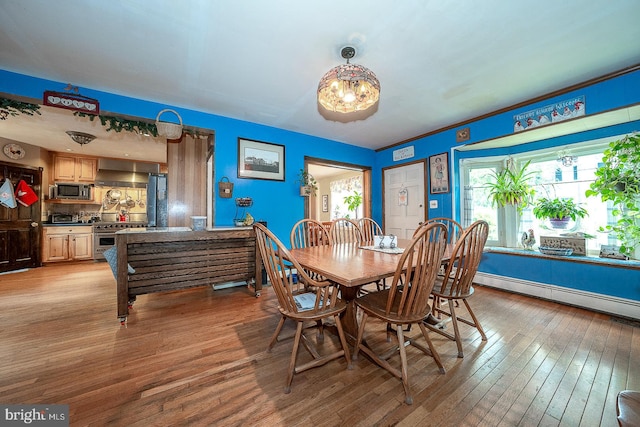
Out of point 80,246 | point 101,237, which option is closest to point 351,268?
point 101,237

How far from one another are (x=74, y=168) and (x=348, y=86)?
6777 millimetres

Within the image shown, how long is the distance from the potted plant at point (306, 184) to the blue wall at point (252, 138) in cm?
9

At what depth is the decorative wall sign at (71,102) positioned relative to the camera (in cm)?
229

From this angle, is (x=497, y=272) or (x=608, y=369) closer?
(x=608, y=369)

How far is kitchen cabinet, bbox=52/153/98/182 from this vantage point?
5055 mm

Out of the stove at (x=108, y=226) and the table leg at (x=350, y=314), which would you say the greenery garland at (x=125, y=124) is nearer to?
the stove at (x=108, y=226)

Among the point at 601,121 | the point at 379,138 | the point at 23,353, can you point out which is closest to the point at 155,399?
the point at 23,353

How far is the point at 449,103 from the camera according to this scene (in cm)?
288

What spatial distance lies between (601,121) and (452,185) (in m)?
1.62

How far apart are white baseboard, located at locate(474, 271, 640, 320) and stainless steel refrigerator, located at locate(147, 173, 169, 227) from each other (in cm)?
509

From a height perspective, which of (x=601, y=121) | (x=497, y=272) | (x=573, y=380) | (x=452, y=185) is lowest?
(x=573, y=380)

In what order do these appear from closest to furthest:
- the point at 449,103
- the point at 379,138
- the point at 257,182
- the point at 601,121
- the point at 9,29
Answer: the point at 9,29 < the point at 601,121 < the point at 449,103 < the point at 257,182 < the point at 379,138

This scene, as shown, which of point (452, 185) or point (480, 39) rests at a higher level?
point (480, 39)

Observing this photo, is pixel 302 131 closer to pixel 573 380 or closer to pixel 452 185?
pixel 452 185
